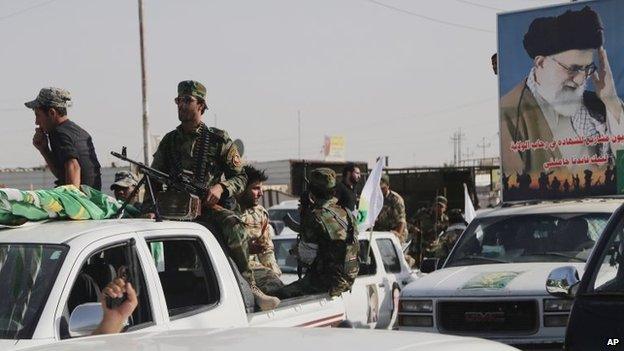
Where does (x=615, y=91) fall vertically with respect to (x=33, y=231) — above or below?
above

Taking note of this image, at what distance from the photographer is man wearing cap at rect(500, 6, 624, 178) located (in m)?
12.1

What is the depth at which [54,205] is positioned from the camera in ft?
19.0

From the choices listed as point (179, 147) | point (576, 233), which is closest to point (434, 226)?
point (576, 233)

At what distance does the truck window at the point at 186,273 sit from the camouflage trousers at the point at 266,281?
1566mm

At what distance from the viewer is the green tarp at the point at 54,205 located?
18.1 ft

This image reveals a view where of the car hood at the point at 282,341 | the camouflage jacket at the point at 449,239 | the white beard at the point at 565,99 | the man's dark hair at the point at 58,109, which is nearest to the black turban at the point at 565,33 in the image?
the white beard at the point at 565,99

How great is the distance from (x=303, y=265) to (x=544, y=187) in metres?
3.73

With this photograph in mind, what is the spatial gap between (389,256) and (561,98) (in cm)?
257

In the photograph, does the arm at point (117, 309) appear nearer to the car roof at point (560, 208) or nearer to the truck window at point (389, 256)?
the car roof at point (560, 208)

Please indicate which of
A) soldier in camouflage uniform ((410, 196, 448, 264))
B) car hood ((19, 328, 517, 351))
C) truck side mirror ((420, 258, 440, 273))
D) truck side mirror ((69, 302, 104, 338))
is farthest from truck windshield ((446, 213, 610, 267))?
Answer: soldier in camouflage uniform ((410, 196, 448, 264))

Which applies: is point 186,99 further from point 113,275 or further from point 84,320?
point 84,320

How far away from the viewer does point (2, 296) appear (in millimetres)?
4969

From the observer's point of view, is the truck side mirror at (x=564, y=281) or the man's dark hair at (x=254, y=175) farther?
the man's dark hair at (x=254, y=175)

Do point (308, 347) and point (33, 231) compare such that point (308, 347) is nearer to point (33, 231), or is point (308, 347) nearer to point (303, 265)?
point (33, 231)
